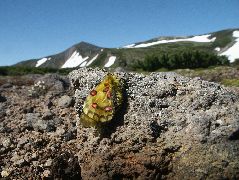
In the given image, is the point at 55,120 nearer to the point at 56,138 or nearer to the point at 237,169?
the point at 56,138


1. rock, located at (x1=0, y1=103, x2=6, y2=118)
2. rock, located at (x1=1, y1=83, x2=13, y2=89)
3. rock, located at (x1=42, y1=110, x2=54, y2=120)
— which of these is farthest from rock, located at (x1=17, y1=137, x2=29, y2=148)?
rock, located at (x1=1, y1=83, x2=13, y2=89)

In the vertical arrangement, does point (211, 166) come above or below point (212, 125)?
below

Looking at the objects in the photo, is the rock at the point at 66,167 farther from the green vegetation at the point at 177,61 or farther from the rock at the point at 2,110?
the green vegetation at the point at 177,61

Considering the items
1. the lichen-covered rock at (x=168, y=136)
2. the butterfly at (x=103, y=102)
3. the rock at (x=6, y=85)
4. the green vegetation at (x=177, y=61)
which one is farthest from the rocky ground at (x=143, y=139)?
the green vegetation at (x=177, y=61)

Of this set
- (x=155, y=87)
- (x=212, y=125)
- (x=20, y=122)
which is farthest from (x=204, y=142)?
(x=20, y=122)

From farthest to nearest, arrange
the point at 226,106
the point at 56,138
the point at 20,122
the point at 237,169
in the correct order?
the point at 20,122 < the point at 56,138 < the point at 226,106 < the point at 237,169

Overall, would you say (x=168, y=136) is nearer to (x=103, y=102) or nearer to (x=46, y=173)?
(x=103, y=102)

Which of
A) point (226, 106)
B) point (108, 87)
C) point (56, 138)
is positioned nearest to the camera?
point (226, 106)
